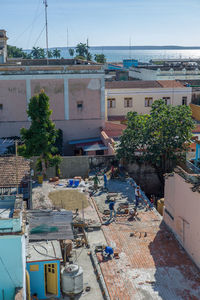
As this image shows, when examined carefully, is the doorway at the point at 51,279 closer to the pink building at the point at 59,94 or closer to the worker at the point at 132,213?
the worker at the point at 132,213

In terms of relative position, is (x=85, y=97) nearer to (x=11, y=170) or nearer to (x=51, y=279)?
(x=11, y=170)

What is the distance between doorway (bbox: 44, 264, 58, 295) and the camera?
13.6 m

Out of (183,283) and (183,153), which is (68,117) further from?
(183,283)

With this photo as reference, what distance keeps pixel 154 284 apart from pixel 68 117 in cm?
1977

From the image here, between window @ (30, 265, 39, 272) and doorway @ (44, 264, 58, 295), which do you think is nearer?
window @ (30, 265, 39, 272)

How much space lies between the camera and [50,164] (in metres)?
24.6

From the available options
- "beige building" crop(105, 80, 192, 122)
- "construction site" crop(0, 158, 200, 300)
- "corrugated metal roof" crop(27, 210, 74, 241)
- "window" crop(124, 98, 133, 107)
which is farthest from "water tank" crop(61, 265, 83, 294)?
"window" crop(124, 98, 133, 107)

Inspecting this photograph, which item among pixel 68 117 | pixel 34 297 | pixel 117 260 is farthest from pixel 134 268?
pixel 68 117

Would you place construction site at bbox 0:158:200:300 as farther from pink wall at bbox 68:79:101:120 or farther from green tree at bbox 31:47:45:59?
green tree at bbox 31:47:45:59

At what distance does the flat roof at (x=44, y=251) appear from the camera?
13.6 m

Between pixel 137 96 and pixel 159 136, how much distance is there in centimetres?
1492

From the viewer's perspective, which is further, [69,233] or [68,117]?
[68,117]

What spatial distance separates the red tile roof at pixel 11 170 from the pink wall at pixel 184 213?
25.6ft

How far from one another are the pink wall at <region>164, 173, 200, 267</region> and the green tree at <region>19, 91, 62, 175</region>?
8165 mm
